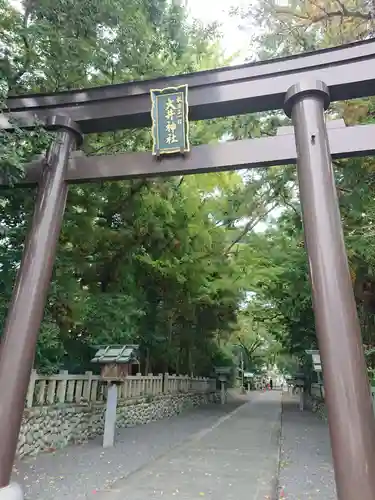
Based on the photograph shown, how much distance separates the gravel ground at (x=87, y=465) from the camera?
5.57m

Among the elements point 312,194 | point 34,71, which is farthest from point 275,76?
point 34,71

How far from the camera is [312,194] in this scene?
4.54 m

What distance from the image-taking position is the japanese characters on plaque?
5488 millimetres

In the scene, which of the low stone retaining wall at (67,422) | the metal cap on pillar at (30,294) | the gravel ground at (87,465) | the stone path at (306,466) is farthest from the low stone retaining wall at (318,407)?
the metal cap on pillar at (30,294)

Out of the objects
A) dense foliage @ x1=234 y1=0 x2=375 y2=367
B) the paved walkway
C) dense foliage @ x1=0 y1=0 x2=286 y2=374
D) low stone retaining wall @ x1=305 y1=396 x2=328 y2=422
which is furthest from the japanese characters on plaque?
low stone retaining wall @ x1=305 y1=396 x2=328 y2=422

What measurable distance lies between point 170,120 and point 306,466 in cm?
666

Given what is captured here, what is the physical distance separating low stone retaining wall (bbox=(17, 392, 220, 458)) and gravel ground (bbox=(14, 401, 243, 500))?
26cm

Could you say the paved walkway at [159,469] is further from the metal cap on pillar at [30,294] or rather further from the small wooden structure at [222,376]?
the small wooden structure at [222,376]

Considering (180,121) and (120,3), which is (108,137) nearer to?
(120,3)

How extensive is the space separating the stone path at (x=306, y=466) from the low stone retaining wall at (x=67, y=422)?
4.65 meters

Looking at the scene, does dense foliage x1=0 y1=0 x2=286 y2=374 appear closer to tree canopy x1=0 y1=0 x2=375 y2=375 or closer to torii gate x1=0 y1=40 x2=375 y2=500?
tree canopy x1=0 y1=0 x2=375 y2=375

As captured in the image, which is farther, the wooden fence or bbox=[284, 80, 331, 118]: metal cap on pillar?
the wooden fence

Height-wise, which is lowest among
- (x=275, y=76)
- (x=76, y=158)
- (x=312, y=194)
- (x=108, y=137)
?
(x=312, y=194)

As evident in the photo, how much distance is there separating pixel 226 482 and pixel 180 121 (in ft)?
17.8
